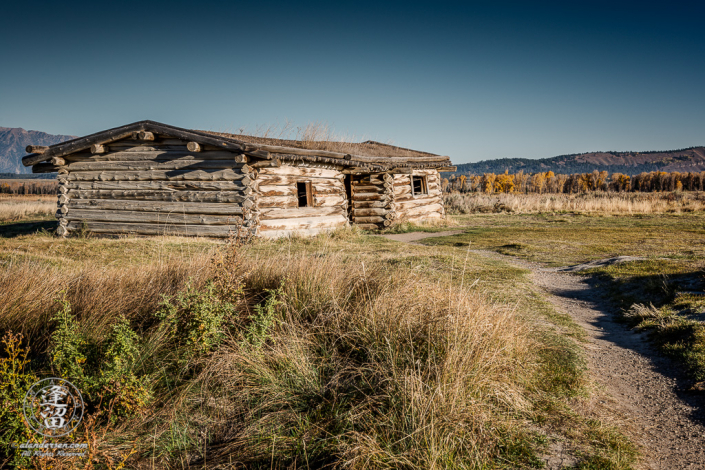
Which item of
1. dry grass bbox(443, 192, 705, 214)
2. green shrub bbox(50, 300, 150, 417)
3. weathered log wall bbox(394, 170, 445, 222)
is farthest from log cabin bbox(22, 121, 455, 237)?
dry grass bbox(443, 192, 705, 214)

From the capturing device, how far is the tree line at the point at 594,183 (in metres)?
45.9

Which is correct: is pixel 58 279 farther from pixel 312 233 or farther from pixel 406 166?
pixel 406 166

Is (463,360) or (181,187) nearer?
(463,360)

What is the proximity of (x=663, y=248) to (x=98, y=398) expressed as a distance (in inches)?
514

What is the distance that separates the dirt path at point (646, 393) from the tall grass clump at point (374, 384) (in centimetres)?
64

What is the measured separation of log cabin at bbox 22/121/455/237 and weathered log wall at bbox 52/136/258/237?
1.2 inches

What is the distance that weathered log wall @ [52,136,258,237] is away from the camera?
1128 centimetres

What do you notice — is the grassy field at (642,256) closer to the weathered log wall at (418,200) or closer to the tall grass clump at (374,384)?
the tall grass clump at (374,384)

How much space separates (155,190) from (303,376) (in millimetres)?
10844

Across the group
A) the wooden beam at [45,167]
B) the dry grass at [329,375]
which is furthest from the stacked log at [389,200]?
the dry grass at [329,375]

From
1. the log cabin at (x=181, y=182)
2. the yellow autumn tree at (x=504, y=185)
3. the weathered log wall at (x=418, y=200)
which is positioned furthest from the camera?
the yellow autumn tree at (x=504, y=185)

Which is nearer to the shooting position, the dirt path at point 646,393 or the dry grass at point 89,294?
the dirt path at point 646,393

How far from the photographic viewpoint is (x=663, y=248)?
34.8 feet

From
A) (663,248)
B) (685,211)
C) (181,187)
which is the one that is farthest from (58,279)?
(685,211)
